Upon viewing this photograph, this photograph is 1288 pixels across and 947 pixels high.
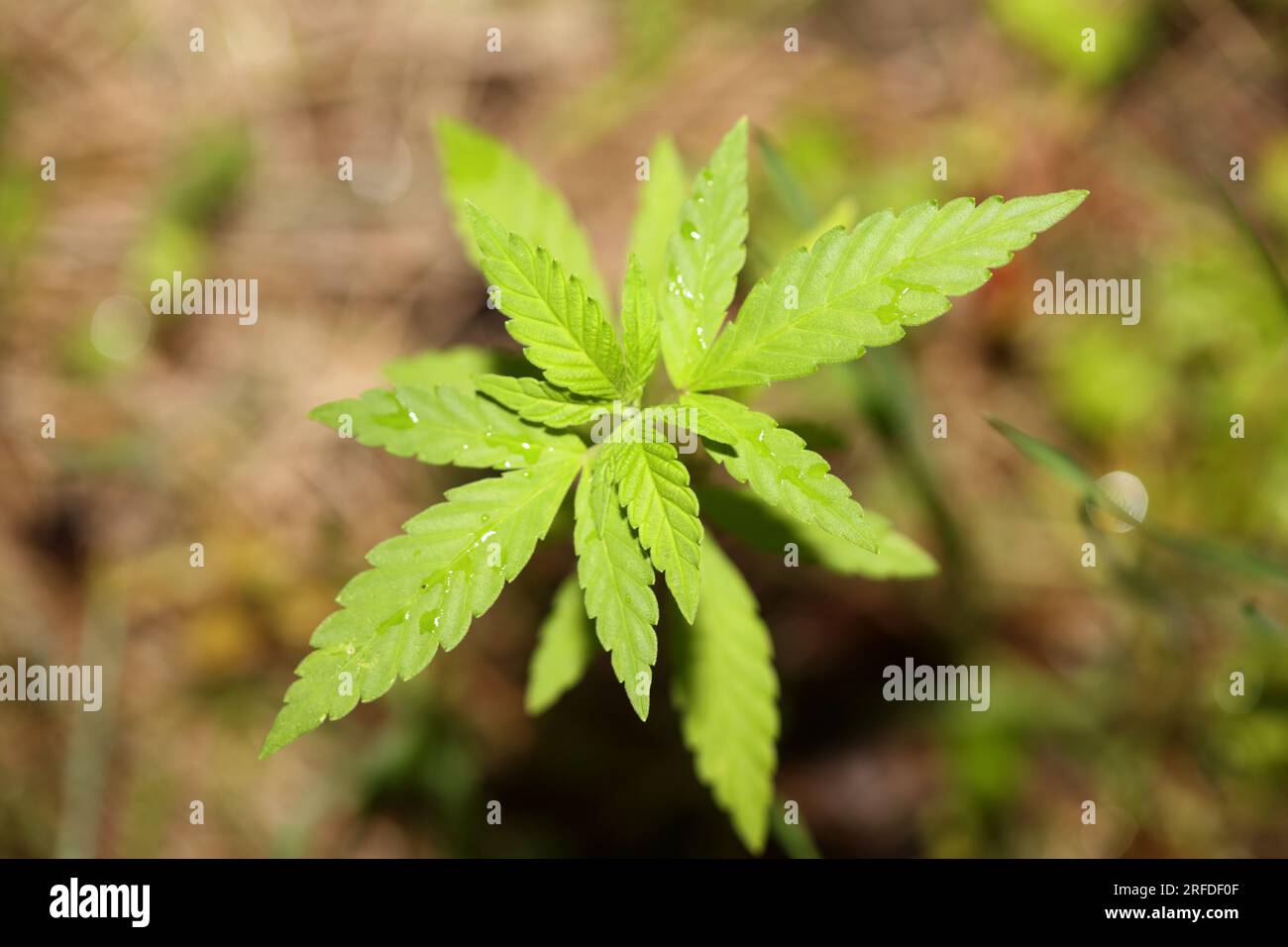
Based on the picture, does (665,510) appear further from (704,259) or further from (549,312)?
(704,259)

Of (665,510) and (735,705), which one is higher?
(665,510)

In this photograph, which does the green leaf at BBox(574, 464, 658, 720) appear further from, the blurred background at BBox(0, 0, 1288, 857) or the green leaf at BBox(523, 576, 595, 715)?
the blurred background at BBox(0, 0, 1288, 857)

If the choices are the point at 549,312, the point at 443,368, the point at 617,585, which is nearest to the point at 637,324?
the point at 549,312

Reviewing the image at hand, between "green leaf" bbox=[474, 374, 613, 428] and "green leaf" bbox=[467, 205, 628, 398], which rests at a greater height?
Answer: "green leaf" bbox=[467, 205, 628, 398]

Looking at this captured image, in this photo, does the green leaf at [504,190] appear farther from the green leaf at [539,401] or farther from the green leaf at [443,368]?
the green leaf at [539,401]

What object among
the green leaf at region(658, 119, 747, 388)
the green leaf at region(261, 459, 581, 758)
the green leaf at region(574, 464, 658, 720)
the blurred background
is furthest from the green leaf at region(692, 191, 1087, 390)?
the blurred background
